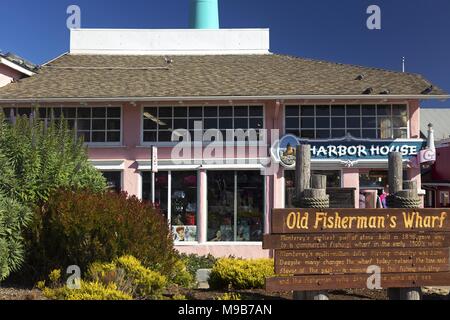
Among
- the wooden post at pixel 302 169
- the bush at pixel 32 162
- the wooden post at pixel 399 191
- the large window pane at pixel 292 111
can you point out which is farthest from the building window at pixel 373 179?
the bush at pixel 32 162

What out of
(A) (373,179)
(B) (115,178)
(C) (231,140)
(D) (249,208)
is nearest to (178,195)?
(B) (115,178)

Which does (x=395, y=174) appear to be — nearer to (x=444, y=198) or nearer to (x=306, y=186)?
(x=306, y=186)

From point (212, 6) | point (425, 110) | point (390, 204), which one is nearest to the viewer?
point (390, 204)

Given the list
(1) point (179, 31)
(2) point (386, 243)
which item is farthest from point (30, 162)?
(1) point (179, 31)

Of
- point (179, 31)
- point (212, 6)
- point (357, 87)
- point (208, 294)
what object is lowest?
point (208, 294)

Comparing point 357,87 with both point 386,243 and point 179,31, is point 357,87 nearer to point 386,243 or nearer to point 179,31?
point 179,31

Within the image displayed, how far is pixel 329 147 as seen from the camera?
616 inches

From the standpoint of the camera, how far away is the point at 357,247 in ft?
22.4

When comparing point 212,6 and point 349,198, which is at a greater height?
point 212,6

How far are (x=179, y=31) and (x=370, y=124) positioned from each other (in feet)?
26.2

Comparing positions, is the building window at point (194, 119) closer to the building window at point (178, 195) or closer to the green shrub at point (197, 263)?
the building window at point (178, 195)

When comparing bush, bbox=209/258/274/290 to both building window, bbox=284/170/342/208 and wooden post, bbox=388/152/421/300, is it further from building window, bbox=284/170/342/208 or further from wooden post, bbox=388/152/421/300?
building window, bbox=284/170/342/208

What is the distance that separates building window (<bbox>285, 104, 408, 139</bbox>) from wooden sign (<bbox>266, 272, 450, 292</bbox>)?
917 cm

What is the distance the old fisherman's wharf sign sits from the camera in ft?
51.0
